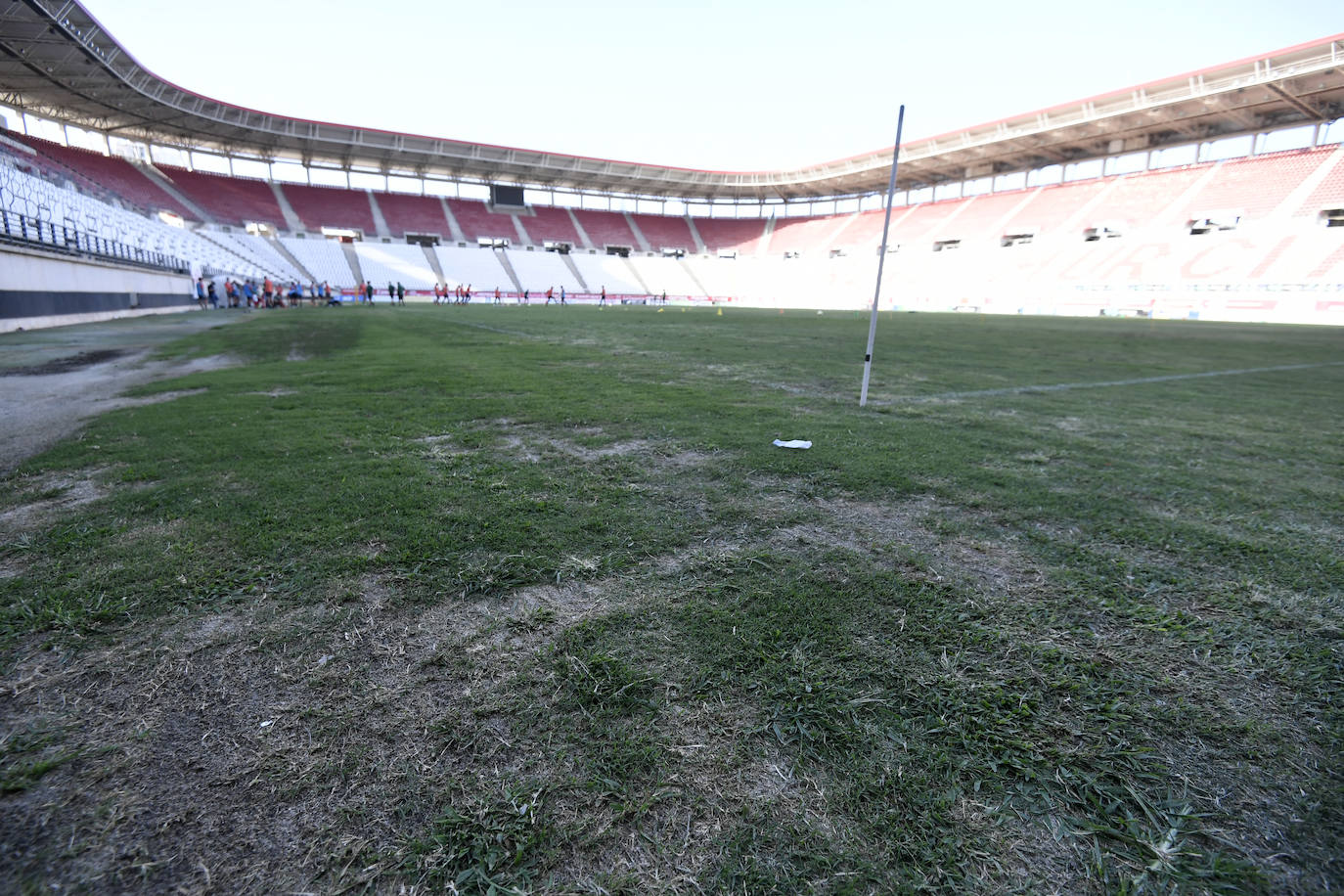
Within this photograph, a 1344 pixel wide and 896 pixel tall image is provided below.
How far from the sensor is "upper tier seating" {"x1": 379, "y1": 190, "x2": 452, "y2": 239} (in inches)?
2016

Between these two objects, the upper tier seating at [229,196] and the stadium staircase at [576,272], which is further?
the stadium staircase at [576,272]

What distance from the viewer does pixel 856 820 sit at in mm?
1429

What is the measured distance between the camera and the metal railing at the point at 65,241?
13.4 m

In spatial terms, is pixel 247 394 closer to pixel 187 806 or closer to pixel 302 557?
pixel 302 557

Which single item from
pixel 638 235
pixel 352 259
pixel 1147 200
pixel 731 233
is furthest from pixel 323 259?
pixel 1147 200

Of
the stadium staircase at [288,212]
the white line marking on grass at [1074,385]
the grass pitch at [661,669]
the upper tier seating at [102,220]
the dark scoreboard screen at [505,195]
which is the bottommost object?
the grass pitch at [661,669]

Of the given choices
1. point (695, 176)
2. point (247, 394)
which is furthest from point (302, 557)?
point (695, 176)

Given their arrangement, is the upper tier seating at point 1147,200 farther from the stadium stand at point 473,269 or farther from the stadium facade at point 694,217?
the stadium stand at point 473,269

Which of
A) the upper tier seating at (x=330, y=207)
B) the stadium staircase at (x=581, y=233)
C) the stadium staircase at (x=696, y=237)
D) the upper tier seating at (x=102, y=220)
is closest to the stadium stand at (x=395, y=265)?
the upper tier seating at (x=330, y=207)

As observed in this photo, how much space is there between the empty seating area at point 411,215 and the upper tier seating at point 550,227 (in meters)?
7.54

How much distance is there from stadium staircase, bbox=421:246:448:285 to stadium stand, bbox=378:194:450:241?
434 cm

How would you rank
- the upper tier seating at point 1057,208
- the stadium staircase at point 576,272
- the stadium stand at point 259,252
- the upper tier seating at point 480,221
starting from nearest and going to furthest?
the stadium stand at point 259,252
the upper tier seating at point 1057,208
the stadium staircase at point 576,272
the upper tier seating at point 480,221

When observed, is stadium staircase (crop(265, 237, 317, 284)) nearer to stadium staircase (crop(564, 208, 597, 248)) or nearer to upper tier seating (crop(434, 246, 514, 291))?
upper tier seating (crop(434, 246, 514, 291))

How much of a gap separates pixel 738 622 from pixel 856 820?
868 mm
